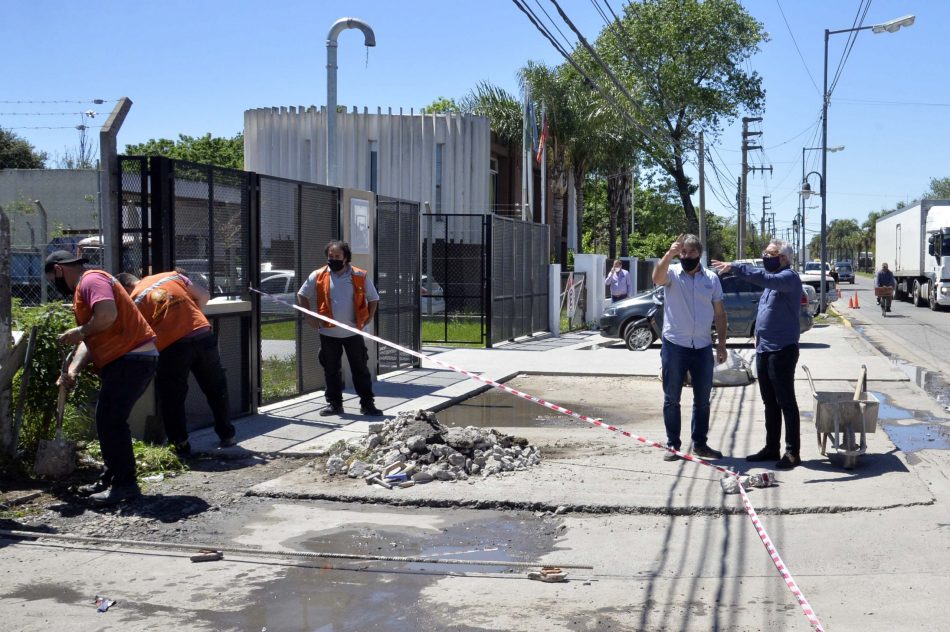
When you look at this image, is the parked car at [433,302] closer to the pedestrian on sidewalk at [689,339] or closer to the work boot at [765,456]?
the pedestrian on sidewalk at [689,339]

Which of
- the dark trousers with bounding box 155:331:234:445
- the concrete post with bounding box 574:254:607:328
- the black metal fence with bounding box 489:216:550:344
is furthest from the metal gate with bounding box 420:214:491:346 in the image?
the dark trousers with bounding box 155:331:234:445

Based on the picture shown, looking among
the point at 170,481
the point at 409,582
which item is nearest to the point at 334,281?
the point at 170,481

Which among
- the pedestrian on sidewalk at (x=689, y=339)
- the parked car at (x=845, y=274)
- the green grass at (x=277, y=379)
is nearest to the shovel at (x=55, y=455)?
the green grass at (x=277, y=379)

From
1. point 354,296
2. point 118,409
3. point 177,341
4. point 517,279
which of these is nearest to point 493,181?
point 517,279

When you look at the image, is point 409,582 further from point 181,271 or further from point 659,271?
point 181,271

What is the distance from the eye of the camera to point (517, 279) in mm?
21266

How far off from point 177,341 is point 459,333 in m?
12.5

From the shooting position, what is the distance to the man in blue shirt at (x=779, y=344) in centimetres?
795

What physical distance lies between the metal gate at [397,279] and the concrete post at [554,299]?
842cm

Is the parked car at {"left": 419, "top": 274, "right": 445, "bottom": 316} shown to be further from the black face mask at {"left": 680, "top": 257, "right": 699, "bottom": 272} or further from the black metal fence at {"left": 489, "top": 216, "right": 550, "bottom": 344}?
the black face mask at {"left": 680, "top": 257, "right": 699, "bottom": 272}

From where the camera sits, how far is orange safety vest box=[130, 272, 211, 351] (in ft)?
26.7

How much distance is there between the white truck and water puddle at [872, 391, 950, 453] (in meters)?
26.0

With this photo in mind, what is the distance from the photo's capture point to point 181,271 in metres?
9.12

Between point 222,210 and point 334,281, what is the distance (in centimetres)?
141
